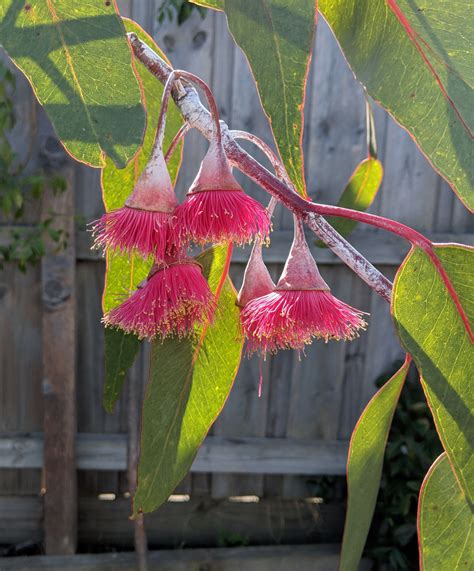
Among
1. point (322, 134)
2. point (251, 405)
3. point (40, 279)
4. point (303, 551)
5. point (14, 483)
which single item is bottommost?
point (303, 551)

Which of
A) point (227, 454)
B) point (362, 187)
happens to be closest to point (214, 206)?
point (362, 187)

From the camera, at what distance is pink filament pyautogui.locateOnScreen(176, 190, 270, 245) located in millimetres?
360

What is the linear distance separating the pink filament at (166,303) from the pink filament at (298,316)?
0.03m

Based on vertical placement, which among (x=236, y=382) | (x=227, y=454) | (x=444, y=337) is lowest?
(x=227, y=454)

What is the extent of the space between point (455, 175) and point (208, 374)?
0.24 metres

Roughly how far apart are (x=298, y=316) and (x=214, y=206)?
0.27 ft

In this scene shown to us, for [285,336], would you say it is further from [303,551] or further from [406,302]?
[303,551]

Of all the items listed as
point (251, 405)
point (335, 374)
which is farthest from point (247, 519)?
point (335, 374)

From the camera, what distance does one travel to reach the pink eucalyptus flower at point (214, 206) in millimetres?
354

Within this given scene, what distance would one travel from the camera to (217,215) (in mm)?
368

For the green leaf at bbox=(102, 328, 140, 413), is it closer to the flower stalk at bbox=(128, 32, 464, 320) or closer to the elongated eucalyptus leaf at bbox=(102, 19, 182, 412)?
the elongated eucalyptus leaf at bbox=(102, 19, 182, 412)

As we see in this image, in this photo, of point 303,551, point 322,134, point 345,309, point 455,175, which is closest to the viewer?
point 455,175

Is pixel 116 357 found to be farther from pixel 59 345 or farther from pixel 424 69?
pixel 59 345

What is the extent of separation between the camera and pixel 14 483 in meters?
2.09
